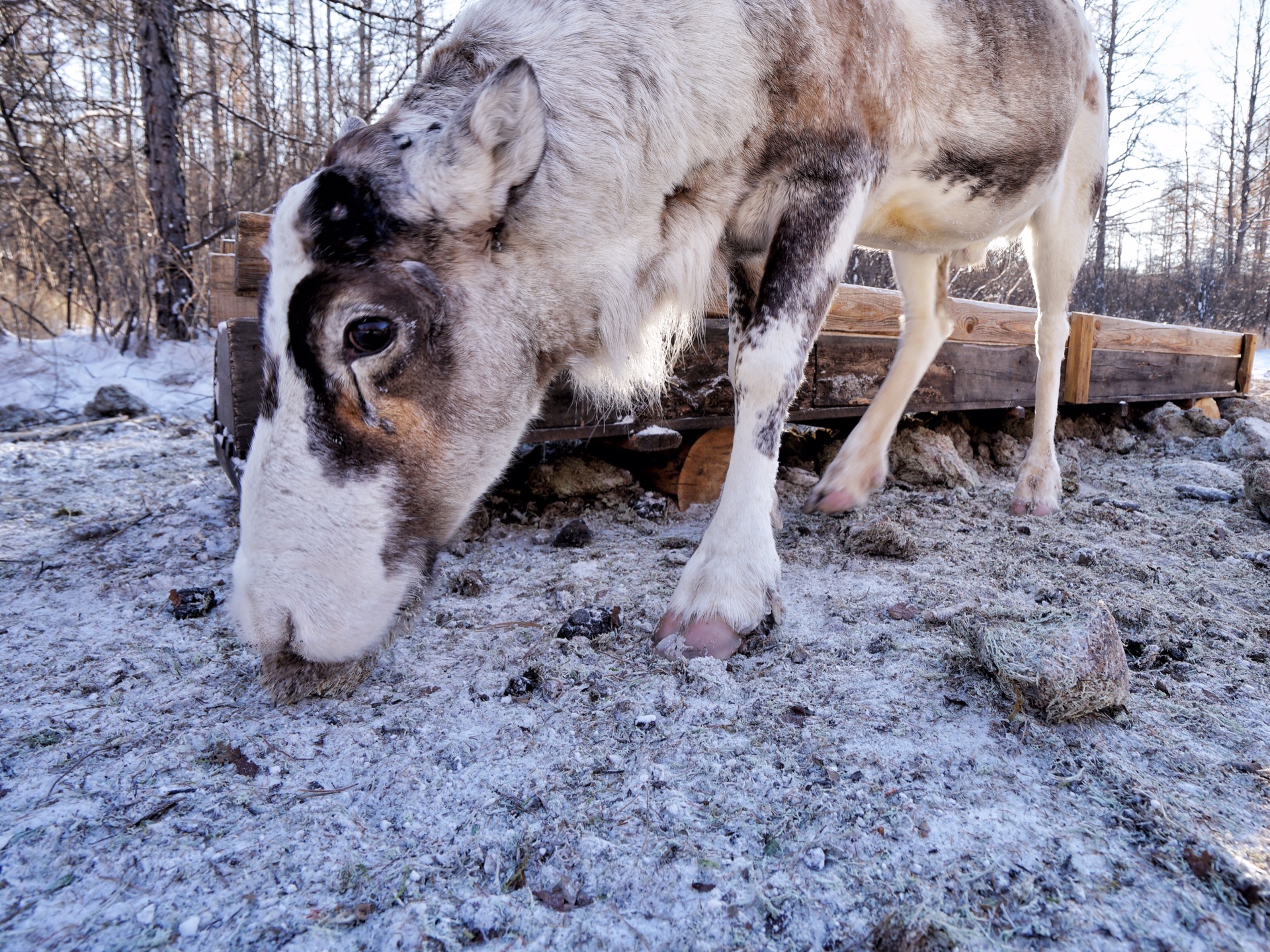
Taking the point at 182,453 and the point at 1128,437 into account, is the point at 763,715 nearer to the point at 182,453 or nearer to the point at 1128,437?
the point at 182,453

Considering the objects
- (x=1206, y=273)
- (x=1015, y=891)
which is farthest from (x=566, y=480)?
(x=1206, y=273)

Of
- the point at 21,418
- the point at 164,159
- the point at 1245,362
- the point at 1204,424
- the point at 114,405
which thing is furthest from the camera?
the point at 164,159

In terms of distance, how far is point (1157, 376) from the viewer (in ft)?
18.7

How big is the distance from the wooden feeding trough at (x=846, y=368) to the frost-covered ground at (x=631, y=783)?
30.4 inches

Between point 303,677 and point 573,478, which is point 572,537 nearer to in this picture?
point 573,478

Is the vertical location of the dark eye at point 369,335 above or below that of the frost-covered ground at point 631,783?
above

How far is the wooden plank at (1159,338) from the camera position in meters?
5.18

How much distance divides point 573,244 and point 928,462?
8.90 ft

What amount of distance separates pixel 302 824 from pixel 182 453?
4.14 meters

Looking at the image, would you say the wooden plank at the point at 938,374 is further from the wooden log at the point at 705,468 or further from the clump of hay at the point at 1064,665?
the clump of hay at the point at 1064,665

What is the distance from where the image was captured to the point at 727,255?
2.30 m

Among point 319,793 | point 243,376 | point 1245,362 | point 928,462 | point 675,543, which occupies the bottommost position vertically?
point 319,793

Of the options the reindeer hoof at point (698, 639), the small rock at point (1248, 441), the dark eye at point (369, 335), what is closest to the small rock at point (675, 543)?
the reindeer hoof at point (698, 639)

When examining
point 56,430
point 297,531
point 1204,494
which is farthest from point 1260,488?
point 56,430
